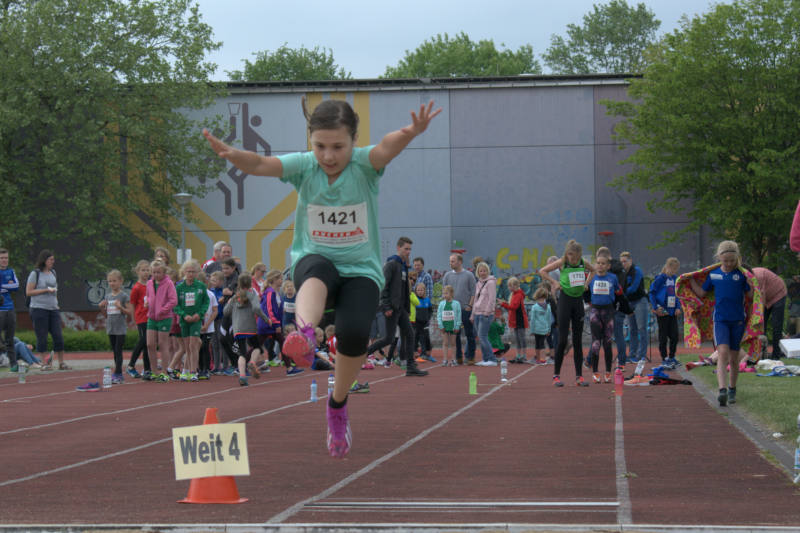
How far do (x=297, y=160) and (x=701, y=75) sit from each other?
2692cm

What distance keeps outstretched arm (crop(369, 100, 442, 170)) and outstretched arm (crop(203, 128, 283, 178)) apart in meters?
0.59

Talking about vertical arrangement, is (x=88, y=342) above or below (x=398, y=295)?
below

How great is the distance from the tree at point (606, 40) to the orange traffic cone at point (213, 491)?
2733 inches

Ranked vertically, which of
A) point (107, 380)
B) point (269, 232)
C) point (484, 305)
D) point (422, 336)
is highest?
point (269, 232)

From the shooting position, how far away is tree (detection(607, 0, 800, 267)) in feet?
99.9

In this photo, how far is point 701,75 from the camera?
101 ft

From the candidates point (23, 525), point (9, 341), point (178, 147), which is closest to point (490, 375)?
point (9, 341)

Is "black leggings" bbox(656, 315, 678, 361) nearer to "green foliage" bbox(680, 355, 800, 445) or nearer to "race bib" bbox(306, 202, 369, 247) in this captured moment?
"green foliage" bbox(680, 355, 800, 445)

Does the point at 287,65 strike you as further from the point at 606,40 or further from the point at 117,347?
the point at 117,347

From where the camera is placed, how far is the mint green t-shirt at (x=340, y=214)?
623 cm

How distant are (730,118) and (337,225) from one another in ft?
86.6

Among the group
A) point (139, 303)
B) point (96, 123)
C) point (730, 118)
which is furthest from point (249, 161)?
point (96, 123)

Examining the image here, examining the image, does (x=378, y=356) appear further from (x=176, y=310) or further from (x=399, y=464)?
(x=399, y=464)

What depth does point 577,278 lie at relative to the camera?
13945 mm
